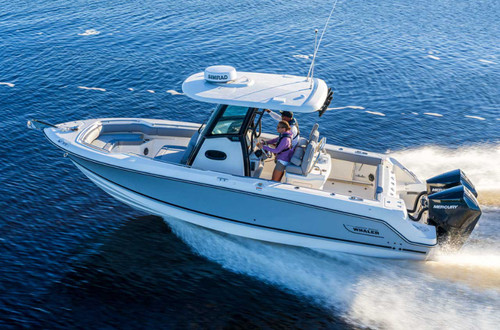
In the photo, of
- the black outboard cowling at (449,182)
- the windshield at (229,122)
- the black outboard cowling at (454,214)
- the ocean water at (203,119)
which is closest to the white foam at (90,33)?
the ocean water at (203,119)

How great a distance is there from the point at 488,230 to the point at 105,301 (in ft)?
22.6

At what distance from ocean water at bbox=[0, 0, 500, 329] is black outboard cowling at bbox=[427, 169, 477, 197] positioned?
3.57ft

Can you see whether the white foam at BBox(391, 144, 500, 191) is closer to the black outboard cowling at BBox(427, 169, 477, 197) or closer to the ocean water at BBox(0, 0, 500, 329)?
the ocean water at BBox(0, 0, 500, 329)

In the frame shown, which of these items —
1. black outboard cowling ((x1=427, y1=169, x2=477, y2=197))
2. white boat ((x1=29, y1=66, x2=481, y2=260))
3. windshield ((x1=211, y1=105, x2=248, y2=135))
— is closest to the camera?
white boat ((x1=29, y1=66, x2=481, y2=260))

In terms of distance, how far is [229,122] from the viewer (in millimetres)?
8383

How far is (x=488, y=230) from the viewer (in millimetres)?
9008

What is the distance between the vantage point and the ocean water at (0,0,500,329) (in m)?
7.79

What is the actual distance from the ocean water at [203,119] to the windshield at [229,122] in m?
2.05

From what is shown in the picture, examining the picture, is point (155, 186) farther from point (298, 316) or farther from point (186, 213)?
point (298, 316)

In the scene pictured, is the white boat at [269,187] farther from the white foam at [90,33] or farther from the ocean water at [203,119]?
the white foam at [90,33]

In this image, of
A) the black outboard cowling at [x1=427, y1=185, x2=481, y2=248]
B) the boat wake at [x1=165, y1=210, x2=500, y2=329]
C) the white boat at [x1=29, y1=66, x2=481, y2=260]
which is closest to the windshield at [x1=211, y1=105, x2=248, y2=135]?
the white boat at [x1=29, y1=66, x2=481, y2=260]

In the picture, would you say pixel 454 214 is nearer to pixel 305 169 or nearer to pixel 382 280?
pixel 382 280

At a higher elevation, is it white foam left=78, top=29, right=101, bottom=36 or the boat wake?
white foam left=78, top=29, right=101, bottom=36

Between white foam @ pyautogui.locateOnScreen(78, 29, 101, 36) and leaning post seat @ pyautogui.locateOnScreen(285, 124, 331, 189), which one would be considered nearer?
leaning post seat @ pyautogui.locateOnScreen(285, 124, 331, 189)
